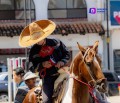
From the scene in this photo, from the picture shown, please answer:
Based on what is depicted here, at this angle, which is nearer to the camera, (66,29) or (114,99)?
(114,99)

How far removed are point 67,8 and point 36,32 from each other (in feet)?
99.1

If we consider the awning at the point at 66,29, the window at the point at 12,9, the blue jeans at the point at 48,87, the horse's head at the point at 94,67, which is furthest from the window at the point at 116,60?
the horse's head at the point at 94,67

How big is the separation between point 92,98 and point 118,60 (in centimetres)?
3015

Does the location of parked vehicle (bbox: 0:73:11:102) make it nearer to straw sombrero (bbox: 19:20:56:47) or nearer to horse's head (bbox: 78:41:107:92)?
straw sombrero (bbox: 19:20:56:47)

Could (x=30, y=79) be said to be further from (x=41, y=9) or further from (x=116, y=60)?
(x=116, y=60)

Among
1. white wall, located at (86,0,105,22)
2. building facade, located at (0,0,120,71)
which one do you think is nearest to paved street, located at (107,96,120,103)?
building facade, located at (0,0,120,71)

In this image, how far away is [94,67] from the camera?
858 cm

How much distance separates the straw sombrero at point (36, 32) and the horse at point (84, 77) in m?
0.68

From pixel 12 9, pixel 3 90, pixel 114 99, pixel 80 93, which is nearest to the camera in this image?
pixel 80 93

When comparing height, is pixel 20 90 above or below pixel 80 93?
below

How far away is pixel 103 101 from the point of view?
31.8 ft

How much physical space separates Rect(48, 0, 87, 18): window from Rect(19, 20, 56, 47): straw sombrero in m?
29.5

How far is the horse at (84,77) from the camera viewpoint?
336 inches

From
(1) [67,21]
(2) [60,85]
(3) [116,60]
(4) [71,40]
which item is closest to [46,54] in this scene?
(2) [60,85]
